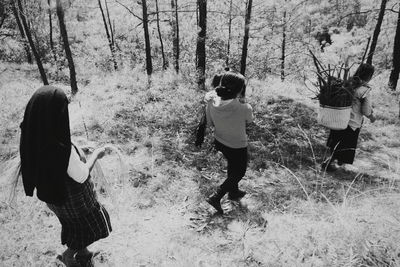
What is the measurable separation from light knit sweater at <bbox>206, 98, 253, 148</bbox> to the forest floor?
61 cm

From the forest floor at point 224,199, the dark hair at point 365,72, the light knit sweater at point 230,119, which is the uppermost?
the dark hair at point 365,72

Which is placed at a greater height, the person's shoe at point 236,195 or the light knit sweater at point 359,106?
the light knit sweater at point 359,106

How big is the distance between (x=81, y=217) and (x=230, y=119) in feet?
5.52

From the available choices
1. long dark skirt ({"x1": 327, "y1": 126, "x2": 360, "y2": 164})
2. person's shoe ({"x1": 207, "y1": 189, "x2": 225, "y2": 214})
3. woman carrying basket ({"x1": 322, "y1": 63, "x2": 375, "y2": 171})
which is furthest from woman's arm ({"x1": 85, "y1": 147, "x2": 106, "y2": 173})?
long dark skirt ({"x1": 327, "y1": 126, "x2": 360, "y2": 164})

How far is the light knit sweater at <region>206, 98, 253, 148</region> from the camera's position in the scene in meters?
3.05

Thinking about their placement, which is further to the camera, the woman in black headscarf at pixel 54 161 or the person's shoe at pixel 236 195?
the person's shoe at pixel 236 195

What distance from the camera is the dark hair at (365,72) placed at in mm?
3979

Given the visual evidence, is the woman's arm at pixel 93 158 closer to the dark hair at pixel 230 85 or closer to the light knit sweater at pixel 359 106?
the dark hair at pixel 230 85

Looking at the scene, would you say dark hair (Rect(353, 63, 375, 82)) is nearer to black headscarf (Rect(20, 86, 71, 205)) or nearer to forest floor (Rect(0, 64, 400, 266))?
forest floor (Rect(0, 64, 400, 266))

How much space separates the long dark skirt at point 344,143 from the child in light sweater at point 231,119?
6.05ft

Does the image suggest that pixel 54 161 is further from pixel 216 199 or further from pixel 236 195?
pixel 236 195

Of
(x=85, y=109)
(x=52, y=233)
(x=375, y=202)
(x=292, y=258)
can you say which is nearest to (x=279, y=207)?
(x=375, y=202)

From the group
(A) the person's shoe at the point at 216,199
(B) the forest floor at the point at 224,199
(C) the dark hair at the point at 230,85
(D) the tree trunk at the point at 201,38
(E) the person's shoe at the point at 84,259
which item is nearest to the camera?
(E) the person's shoe at the point at 84,259

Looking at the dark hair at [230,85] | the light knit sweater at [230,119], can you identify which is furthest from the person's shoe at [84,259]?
the dark hair at [230,85]
